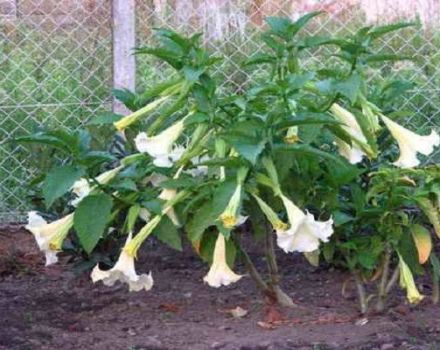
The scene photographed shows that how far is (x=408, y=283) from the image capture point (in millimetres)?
3477

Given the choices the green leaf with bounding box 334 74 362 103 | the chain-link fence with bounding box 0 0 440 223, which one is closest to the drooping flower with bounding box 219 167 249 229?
the green leaf with bounding box 334 74 362 103

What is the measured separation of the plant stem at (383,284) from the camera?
11.9 ft

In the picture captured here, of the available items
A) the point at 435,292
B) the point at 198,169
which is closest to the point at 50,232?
the point at 198,169

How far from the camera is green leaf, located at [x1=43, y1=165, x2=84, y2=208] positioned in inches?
124

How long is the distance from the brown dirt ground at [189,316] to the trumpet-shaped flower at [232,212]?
23.3 inches

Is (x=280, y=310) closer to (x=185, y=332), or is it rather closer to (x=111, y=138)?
(x=185, y=332)

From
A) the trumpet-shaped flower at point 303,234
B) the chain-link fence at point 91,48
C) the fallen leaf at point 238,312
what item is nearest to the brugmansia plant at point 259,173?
the trumpet-shaped flower at point 303,234

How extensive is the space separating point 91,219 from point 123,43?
2.08 m

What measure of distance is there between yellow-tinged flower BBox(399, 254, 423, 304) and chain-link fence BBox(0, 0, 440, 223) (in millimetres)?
2043

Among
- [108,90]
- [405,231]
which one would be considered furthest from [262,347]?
[108,90]

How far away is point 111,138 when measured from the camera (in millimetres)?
4551

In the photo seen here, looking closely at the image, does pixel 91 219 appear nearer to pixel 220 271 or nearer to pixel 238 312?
pixel 220 271

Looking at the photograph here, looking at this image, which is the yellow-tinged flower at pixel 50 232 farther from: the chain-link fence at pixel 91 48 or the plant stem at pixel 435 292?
the chain-link fence at pixel 91 48

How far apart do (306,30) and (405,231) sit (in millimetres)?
2388
